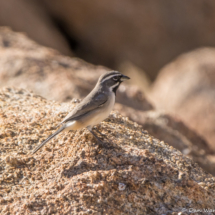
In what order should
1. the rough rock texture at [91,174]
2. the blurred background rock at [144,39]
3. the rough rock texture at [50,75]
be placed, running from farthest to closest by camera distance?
the blurred background rock at [144,39], the rough rock texture at [50,75], the rough rock texture at [91,174]

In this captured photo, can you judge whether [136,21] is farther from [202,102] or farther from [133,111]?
[133,111]

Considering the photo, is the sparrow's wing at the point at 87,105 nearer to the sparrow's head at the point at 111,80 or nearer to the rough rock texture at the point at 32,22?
the sparrow's head at the point at 111,80

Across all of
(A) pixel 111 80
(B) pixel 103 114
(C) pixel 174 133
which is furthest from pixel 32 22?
(B) pixel 103 114

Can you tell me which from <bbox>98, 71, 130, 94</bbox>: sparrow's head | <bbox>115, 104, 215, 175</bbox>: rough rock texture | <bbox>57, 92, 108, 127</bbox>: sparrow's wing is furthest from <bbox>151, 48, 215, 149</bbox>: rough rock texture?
<bbox>57, 92, 108, 127</bbox>: sparrow's wing

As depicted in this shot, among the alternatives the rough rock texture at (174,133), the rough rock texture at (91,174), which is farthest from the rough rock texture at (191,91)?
the rough rock texture at (91,174)

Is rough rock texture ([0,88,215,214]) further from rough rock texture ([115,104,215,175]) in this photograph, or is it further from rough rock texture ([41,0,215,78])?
rough rock texture ([41,0,215,78])

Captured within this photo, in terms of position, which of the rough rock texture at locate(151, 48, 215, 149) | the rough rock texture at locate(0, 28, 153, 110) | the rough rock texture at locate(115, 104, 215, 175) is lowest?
the rough rock texture at locate(115, 104, 215, 175)
